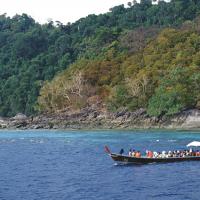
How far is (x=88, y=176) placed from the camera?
5856 centimetres

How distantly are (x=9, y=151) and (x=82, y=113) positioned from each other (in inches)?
2171

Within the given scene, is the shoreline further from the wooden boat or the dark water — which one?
the wooden boat

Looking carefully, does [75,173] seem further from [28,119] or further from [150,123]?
[28,119]

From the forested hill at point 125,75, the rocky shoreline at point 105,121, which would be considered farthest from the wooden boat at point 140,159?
the forested hill at point 125,75

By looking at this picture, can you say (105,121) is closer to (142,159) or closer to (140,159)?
(140,159)

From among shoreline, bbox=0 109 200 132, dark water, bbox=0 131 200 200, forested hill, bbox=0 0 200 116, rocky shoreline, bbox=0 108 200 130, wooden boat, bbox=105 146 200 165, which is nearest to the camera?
dark water, bbox=0 131 200 200

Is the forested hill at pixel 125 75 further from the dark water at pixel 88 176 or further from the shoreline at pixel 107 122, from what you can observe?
the dark water at pixel 88 176

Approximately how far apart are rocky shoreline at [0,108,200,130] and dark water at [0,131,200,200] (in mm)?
32208

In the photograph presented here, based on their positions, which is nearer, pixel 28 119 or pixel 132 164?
pixel 132 164

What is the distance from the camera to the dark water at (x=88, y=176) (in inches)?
1900

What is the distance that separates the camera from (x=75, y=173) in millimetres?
61500

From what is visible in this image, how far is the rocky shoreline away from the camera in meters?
126

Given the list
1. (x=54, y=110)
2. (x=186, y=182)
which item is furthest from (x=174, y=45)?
(x=186, y=182)

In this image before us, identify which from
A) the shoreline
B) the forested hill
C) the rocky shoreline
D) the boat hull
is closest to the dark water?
the boat hull
